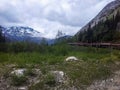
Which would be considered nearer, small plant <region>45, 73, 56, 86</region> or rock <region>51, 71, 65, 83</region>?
small plant <region>45, 73, 56, 86</region>

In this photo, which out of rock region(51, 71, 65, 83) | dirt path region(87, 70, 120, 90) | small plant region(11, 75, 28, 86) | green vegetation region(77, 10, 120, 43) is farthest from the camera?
green vegetation region(77, 10, 120, 43)

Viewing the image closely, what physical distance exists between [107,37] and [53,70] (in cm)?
8471

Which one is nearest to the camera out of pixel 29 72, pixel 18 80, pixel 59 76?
pixel 18 80

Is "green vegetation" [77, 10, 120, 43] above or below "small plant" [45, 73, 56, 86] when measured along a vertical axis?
above

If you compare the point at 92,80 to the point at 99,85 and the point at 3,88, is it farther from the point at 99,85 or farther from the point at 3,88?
the point at 3,88

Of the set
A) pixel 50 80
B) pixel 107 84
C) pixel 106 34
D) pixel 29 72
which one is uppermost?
pixel 106 34

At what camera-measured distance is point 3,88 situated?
17.7m

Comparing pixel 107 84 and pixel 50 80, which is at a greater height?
pixel 50 80

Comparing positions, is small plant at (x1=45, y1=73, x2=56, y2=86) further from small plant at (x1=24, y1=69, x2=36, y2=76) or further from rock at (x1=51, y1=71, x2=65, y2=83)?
small plant at (x1=24, y1=69, x2=36, y2=76)

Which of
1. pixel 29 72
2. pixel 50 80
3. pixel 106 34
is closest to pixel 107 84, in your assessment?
pixel 50 80

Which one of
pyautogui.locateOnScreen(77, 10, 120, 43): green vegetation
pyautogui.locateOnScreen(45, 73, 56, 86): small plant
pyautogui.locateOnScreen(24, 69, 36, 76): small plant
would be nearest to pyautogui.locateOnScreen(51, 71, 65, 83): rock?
pyautogui.locateOnScreen(45, 73, 56, 86): small plant

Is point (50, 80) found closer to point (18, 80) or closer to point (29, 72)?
point (18, 80)

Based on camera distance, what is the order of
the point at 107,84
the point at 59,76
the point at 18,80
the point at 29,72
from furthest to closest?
the point at 29,72 < the point at 59,76 < the point at 107,84 < the point at 18,80

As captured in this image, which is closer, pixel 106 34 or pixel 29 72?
pixel 29 72
